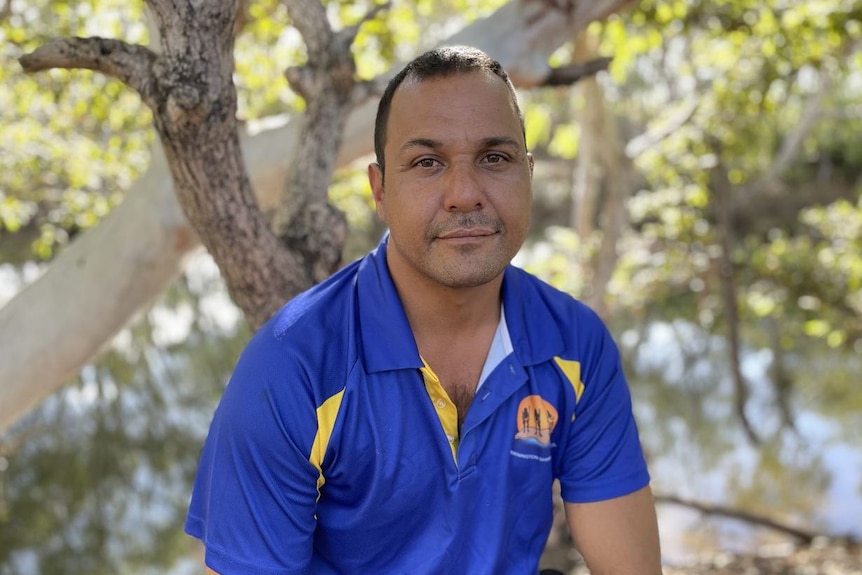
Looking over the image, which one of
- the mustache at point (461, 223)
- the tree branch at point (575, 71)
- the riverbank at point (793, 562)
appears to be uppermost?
the tree branch at point (575, 71)

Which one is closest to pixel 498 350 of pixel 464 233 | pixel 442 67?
pixel 464 233

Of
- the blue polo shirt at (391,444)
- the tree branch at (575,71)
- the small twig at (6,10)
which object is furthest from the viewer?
the small twig at (6,10)

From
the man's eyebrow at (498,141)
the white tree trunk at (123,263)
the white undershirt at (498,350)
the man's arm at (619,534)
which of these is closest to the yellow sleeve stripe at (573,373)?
the white undershirt at (498,350)

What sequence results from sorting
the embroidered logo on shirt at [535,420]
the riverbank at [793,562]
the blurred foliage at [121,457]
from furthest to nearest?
the blurred foliage at [121,457]
the riverbank at [793,562]
the embroidered logo on shirt at [535,420]

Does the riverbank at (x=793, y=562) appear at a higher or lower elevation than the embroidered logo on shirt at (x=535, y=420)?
lower

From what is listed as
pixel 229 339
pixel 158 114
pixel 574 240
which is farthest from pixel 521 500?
pixel 229 339

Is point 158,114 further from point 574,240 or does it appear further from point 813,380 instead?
point 813,380

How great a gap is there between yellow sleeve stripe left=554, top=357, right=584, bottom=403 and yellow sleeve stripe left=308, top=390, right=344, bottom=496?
1.71 ft

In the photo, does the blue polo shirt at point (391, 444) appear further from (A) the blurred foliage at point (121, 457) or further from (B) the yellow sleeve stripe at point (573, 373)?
(A) the blurred foliage at point (121, 457)

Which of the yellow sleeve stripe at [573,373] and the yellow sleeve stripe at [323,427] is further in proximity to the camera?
the yellow sleeve stripe at [573,373]

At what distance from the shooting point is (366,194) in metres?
5.65

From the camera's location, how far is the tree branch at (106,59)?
2078 mm

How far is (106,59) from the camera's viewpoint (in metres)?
2.14

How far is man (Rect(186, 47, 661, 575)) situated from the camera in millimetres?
1822
